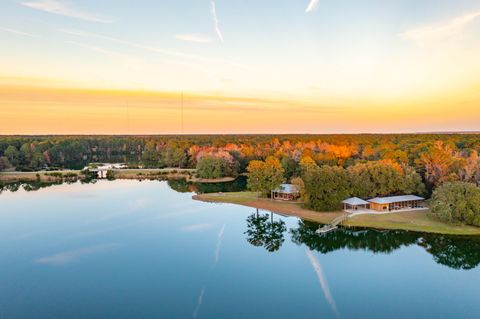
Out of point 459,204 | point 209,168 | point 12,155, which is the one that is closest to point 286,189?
point 459,204

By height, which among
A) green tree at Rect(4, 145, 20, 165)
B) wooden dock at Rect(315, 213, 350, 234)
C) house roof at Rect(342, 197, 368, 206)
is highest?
green tree at Rect(4, 145, 20, 165)

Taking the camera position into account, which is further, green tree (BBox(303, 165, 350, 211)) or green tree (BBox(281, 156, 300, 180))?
green tree (BBox(281, 156, 300, 180))

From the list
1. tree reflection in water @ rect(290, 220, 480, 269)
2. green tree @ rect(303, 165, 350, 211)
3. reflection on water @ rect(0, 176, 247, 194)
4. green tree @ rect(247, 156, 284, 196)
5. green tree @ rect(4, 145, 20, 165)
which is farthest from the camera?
green tree @ rect(4, 145, 20, 165)

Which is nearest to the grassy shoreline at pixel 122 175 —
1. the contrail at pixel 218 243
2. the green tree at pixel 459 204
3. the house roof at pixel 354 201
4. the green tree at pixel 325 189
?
the green tree at pixel 325 189

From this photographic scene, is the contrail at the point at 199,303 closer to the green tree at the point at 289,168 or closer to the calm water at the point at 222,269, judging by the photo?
the calm water at the point at 222,269

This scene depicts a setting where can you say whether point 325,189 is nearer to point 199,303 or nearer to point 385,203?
point 385,203

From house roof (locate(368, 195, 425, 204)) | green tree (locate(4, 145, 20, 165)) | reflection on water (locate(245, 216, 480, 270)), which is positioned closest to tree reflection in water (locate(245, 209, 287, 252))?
reflection on water (locate(245, 216, 480, 270))

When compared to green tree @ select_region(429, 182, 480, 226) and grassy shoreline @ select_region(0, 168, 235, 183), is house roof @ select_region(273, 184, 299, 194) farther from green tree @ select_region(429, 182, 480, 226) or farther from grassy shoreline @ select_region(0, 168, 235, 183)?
grassy shoreline @ select_region(0, 168, 235, 183)

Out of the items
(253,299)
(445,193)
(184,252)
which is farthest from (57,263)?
(445,193)

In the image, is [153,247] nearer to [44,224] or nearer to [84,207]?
[44,224]
